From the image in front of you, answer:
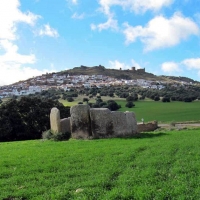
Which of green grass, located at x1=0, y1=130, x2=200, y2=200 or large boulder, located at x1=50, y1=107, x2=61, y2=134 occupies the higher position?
large boulder, located at x1=50, y1=107, x2=61, y2=134

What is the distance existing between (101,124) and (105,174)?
11.5 metres

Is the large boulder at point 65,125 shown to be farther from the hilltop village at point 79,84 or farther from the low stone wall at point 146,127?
the hilltop village at point 79,84

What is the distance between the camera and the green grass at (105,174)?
9.60 m

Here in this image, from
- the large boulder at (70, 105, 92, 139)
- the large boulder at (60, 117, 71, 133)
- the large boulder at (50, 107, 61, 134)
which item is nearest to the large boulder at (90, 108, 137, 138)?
the large boulder at (70, 105, 92, 139)

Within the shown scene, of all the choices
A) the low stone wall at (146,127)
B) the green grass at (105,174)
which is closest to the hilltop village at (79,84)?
the low stone wall at (146,127)

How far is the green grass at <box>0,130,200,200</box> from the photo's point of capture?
31.5ft

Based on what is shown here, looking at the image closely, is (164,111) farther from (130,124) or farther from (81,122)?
(81,122)

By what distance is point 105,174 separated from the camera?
11.6m

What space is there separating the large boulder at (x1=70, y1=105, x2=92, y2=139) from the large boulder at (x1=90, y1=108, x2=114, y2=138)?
1.19ft

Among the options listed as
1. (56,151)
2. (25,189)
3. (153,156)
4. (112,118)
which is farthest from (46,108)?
(25,189)

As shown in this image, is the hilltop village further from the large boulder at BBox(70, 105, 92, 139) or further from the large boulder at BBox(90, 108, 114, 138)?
the large boulder at BBox(90, 108, 114, 138)

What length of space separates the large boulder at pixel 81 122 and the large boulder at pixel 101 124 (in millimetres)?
362

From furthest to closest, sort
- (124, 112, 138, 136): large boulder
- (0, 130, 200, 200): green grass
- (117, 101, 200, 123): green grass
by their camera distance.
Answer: (117, 101, 200, 123): green grass
(124, 112, 138, 136): large boulder
(0, 130, 200, 200): green grass

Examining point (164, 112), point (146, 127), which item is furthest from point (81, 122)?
point (164, 112)
